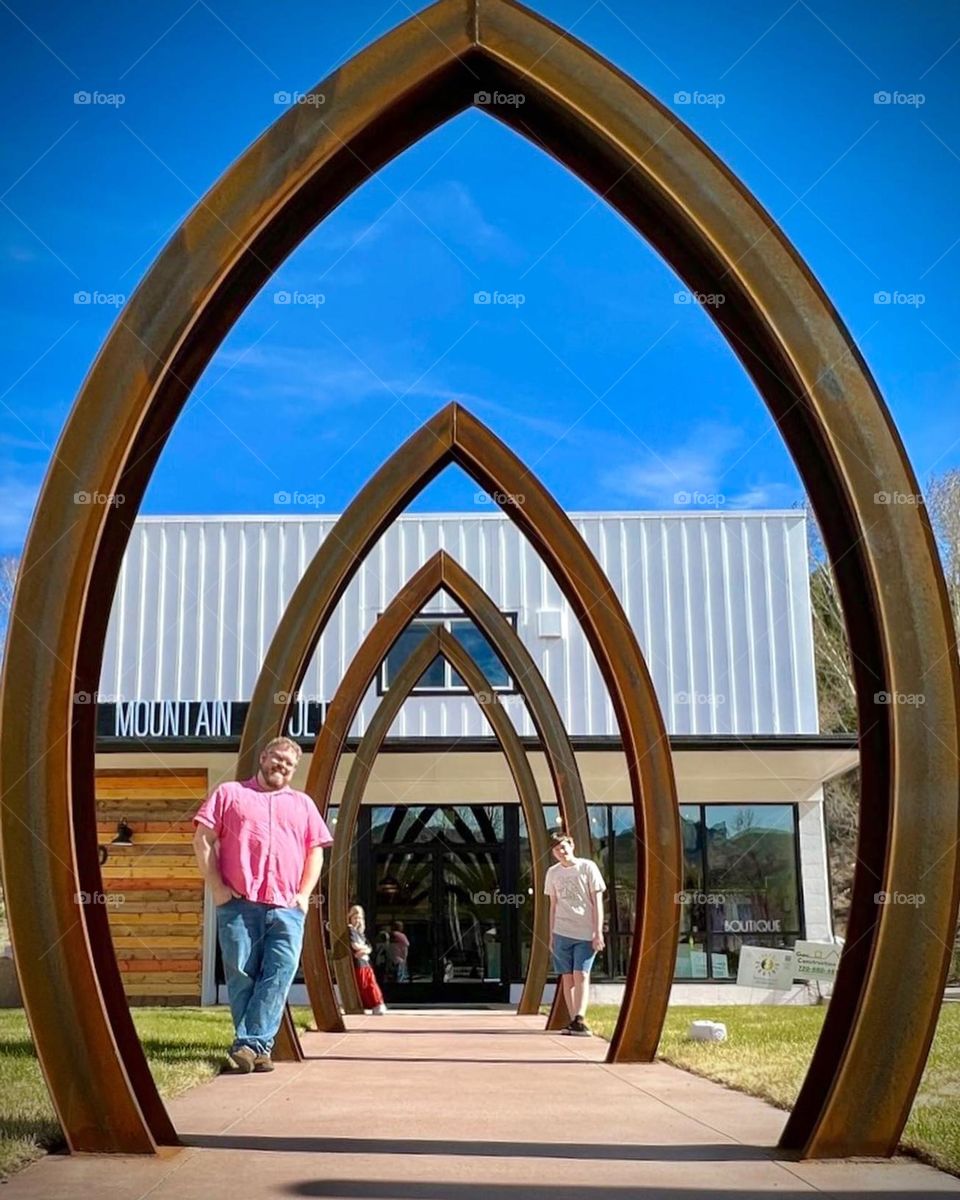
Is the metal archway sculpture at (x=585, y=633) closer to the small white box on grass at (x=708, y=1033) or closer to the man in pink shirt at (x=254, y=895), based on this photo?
the man in pink shirt at (x=254, y=895)

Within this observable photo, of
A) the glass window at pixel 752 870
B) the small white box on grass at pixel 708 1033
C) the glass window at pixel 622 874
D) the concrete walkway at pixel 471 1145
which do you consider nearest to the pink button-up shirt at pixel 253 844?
the concrete walkway at pixel 471 1145

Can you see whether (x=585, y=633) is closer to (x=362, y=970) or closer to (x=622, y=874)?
(x=362, y=970)

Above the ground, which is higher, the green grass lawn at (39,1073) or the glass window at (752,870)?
the glass window at (752,870)

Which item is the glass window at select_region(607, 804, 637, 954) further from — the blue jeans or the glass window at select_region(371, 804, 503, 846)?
the blue jeans

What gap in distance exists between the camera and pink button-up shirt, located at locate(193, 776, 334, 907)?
7.53 metres

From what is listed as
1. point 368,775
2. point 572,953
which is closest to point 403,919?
point 368,775

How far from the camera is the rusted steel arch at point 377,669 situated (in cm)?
1224

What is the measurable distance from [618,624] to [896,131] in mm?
6622

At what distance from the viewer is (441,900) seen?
77.6 ft

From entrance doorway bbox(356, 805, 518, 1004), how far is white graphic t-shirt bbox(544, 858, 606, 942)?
38.5 ft

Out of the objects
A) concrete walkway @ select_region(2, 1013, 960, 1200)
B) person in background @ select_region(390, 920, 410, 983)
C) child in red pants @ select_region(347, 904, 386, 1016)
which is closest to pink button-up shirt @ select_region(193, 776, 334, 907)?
concrete walkway @ select_region(2, 1013, 960, 1200)

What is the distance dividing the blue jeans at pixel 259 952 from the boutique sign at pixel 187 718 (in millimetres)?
15582

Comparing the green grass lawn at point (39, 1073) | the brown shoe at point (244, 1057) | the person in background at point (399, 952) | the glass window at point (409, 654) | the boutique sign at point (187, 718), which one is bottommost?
the green grass lawn at point (39, 1073)

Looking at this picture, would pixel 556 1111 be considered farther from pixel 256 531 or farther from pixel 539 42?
pixel 256 531
